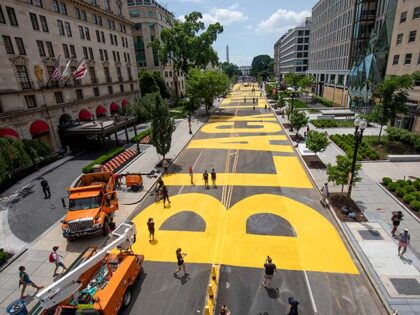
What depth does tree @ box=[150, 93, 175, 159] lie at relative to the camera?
2584cm

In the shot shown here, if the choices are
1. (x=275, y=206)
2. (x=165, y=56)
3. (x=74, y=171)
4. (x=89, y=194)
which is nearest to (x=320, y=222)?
(x=275, y=206)

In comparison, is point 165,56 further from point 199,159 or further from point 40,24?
point 199,159

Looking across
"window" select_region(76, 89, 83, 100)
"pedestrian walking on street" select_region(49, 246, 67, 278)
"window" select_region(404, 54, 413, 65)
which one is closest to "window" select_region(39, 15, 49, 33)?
"window" select_region(76, 89, 83, 100)

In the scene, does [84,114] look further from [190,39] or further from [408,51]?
[408,51]

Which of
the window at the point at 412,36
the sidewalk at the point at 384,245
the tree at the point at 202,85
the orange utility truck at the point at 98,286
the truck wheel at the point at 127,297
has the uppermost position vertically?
the window at the point at 412,36

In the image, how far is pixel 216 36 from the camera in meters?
66.6

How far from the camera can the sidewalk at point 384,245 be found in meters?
11.3

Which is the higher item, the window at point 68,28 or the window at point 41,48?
the window at point 68,28

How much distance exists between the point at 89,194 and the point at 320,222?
50.0 ft

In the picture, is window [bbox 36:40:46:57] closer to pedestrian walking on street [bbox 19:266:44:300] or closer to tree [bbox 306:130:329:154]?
pedestrian walking on street [bbox 19:266:44:300]

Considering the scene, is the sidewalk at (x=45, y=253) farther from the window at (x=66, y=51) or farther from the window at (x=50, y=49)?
the window at (x=66, y=51)

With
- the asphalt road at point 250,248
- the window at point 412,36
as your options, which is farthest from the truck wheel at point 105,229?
the window at point 412,36

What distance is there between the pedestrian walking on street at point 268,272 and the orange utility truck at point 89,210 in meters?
10.0

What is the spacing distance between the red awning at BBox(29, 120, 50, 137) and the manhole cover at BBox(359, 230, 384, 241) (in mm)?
35211
